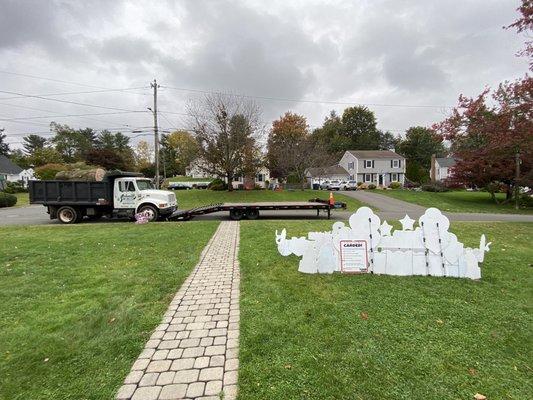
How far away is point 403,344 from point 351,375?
0.87 meters

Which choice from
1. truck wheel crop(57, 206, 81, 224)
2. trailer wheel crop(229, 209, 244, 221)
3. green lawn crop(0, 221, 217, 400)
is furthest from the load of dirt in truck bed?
trailer wheel crop(229, 209, 244, 221)

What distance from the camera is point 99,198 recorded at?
45.3ft

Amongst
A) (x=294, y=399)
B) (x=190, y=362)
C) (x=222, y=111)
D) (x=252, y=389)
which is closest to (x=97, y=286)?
(x=190, y=362)

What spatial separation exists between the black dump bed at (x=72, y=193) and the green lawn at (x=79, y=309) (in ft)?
17.9

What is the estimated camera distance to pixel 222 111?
87.6ft

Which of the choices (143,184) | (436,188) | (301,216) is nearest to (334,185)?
(436,188)

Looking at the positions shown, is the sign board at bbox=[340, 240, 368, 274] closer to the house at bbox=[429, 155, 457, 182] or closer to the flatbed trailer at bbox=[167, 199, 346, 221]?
the flatbed trailer at bbox=[167, 199, 346, 221]

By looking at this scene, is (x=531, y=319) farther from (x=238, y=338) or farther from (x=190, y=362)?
(x=190, y=362)

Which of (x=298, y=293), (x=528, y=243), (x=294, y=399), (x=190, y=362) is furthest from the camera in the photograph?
(x=528, y=243)

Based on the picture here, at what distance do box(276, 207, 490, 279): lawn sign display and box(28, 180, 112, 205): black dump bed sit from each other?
11767mm

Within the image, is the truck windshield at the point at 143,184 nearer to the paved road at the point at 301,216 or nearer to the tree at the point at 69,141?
the paved road at the point at 301,216

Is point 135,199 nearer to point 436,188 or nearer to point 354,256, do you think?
point 354,256

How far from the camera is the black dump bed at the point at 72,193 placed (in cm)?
1361

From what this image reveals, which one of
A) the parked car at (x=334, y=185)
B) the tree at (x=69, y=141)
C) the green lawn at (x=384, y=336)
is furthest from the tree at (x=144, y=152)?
Result: the green lawn at (x=384, y=336)
